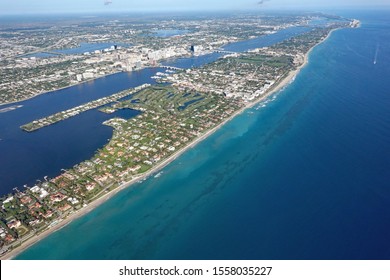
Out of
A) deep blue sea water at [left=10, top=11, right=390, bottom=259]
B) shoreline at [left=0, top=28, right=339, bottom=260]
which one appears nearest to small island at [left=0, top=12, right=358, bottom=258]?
shoreline at [left=0, top=28, right=339, bottom=260]

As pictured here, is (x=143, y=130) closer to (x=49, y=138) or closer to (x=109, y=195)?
(x=49, y=138)

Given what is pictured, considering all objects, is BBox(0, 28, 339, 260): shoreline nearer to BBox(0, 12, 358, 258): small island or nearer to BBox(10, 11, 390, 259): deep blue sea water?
BBox(0, 12, 358, 258): small island

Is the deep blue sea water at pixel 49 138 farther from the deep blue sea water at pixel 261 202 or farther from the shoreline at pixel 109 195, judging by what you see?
the deep blue sea water at pixel 261 202

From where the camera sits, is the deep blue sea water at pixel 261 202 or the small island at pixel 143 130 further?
the small island at pixel 143 130

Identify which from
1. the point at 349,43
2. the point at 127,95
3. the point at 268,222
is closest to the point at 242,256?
the point at 268,222

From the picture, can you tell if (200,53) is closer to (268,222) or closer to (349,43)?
(349,43)

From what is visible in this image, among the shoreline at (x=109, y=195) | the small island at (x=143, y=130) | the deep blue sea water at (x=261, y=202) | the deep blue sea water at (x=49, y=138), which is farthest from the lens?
the deep blue sea water at (x=49, y=138)

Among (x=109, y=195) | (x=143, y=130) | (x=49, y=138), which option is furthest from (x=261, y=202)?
(x=49, y=138)

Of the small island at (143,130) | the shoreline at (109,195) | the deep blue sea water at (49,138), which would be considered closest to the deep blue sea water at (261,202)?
the shoreline at (109,195)
